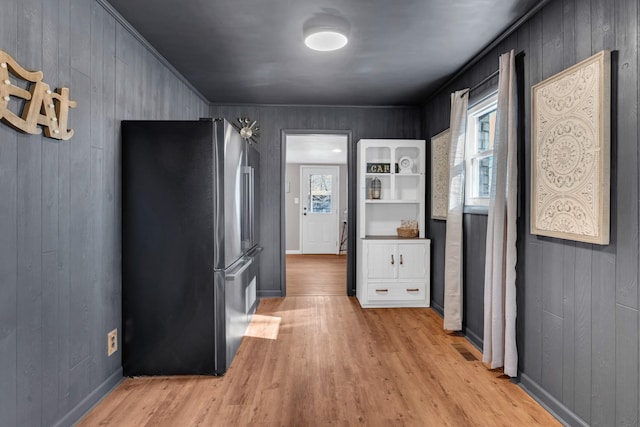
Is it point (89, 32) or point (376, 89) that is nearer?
point (89, 32)

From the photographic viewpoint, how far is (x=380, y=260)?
172 inches

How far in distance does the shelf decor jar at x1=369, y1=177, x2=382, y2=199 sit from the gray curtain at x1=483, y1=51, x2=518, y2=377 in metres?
2.02

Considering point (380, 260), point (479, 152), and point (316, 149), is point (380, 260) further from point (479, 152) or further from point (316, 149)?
point (316, 149)

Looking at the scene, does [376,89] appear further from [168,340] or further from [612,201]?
[168,340]

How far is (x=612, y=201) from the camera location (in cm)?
182

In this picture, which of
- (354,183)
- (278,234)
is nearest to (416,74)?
(354,183)

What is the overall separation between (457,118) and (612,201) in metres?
1.89

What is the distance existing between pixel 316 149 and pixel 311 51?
4201 mm

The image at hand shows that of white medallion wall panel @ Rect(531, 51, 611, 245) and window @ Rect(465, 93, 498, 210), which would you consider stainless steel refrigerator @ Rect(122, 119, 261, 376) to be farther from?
window @ Rect(465, 93, 498, 210)

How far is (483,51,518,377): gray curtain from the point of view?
254 centimetres

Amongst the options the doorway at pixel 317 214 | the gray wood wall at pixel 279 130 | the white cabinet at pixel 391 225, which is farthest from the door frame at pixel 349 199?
the doorway at pixel 317 214

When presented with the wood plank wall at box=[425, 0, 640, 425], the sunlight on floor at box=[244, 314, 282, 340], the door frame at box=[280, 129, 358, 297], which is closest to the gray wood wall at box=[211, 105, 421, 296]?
the door frame at box=[280, 129, 358, 297]

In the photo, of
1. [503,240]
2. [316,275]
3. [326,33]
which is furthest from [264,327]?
[316,275]

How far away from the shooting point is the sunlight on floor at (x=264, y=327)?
350 centimetres
